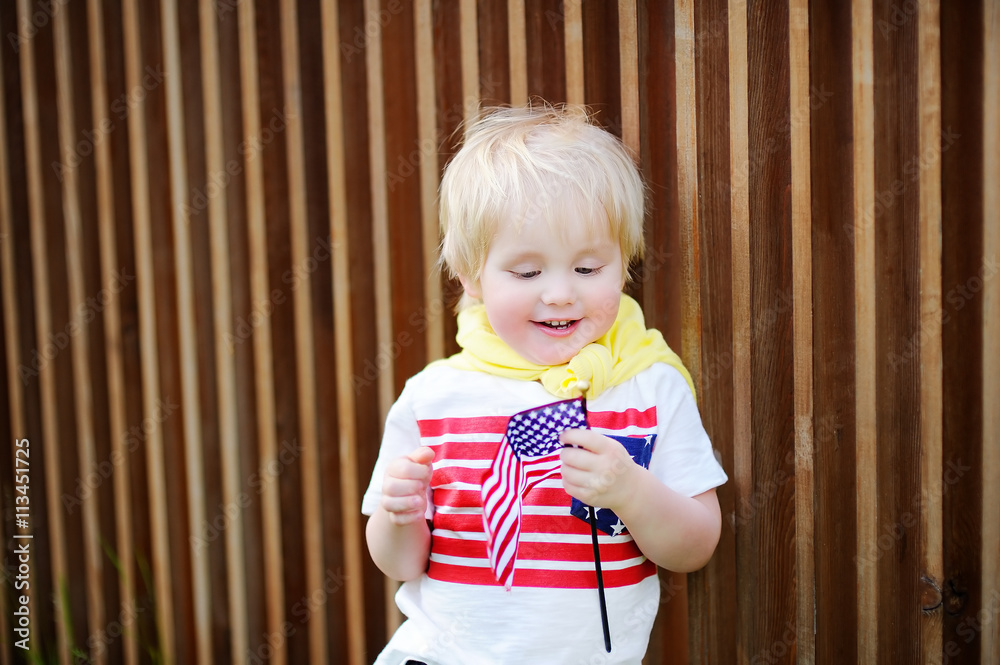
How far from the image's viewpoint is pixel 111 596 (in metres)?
2.86

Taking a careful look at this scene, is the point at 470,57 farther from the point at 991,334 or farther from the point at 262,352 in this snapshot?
the point at 991,334

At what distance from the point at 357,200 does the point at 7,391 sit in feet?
5.64

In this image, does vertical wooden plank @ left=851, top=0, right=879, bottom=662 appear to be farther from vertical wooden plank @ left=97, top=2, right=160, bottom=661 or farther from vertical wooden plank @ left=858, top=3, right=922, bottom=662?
vertical wooden plank @ left=97, top=2, right=160, bottom=661

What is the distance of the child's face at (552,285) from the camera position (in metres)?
1.62

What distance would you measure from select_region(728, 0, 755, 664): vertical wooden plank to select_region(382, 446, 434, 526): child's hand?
0.76m

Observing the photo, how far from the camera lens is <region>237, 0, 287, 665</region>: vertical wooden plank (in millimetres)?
2447

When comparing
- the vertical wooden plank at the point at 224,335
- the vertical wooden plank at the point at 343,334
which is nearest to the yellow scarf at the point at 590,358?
the vertical wooden plank at the point at 343,334

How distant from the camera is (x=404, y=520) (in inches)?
65.6

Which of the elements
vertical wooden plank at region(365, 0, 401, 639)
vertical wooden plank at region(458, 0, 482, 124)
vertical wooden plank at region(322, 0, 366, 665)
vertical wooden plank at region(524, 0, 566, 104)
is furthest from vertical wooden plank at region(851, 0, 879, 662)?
vertical wooden plank at region(322, 0, 366, 665)

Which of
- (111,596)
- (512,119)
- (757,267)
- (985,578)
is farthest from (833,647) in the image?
(111,596)

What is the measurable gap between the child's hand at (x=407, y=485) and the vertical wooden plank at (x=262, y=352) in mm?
996

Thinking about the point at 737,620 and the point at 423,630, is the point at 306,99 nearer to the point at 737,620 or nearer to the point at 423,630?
the point at 423,630

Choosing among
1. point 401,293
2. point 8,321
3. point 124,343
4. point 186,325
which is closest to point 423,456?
point 401,293

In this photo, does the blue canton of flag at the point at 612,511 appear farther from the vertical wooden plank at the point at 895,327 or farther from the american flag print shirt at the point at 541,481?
the vertical wooden plank at the point at 895,327
